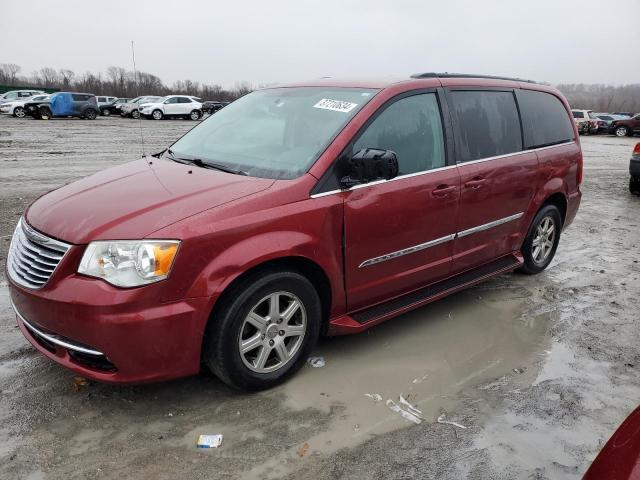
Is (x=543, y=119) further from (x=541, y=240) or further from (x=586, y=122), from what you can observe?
(x=586, y=122)

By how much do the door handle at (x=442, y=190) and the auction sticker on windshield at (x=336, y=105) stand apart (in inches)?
33.1

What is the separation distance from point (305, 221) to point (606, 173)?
13.8 m

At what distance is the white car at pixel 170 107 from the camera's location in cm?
3562

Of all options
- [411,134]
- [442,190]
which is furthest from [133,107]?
[442,190]

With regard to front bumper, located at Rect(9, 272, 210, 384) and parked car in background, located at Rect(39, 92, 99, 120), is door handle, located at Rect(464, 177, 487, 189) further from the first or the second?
parked car in background, located at Rect(39, 92, 99, 120)

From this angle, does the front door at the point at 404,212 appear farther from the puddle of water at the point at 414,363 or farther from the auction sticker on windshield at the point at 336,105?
the puddle of water at the point at 414,363

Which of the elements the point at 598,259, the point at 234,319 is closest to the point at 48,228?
the point at 234,319

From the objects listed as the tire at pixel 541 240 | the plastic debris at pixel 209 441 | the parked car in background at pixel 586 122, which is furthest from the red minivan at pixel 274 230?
the parked car in background at pixel 586 122

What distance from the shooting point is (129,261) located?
2699mm

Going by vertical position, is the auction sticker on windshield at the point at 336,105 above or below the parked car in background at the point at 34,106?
below

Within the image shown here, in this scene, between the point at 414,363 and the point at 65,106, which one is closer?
the point at 414,363

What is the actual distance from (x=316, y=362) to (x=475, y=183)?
1.84 metres

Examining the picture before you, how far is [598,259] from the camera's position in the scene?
6.19m

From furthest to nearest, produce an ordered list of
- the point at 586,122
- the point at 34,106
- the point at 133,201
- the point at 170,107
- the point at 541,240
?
the point at 170,107 → the point at 586,122 → the point at 34,106 → the point at 541,240 → the point at 133,201
